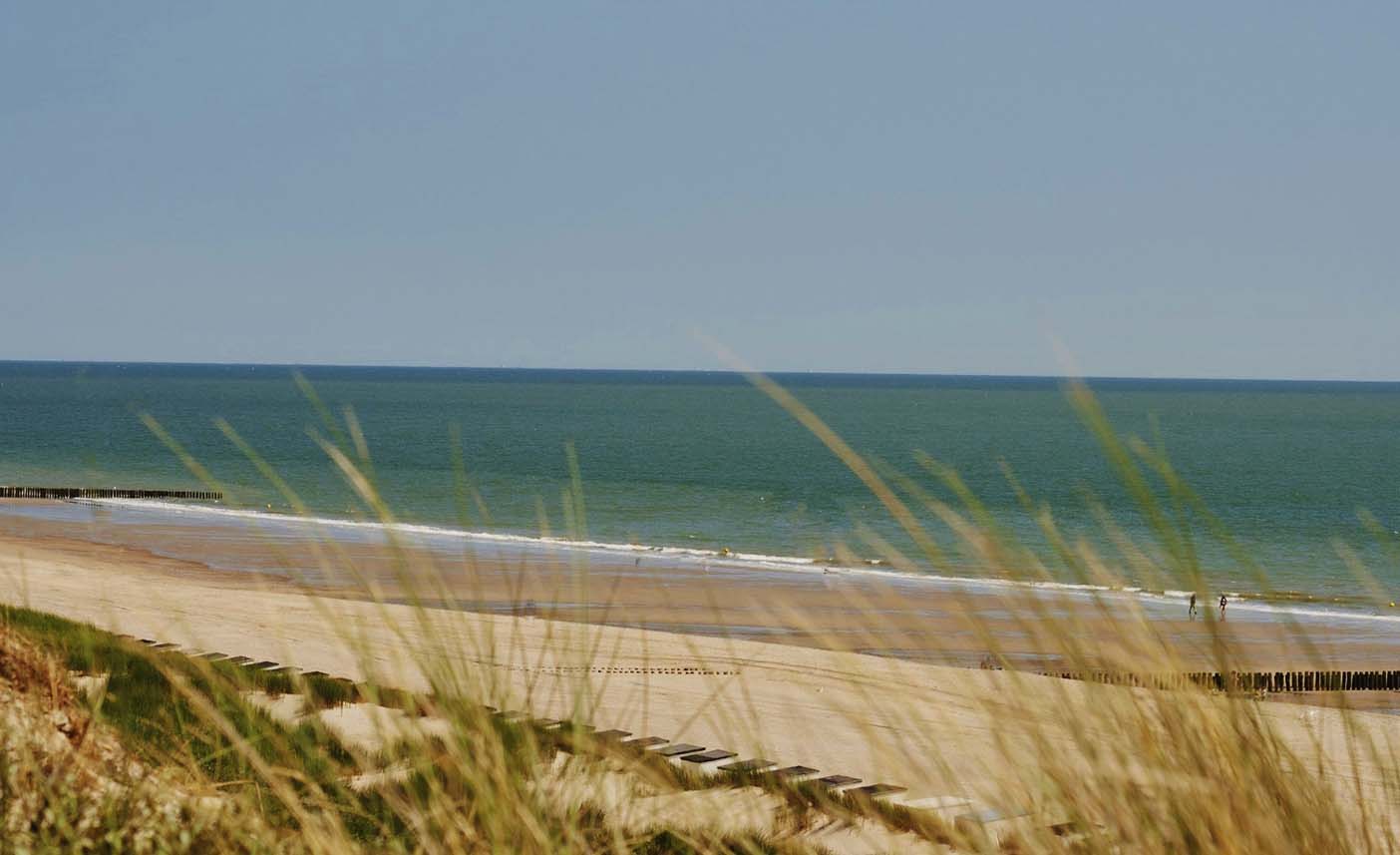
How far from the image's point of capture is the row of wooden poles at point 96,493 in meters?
40.3

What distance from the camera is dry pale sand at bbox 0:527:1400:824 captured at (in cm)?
290

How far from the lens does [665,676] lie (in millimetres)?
13188

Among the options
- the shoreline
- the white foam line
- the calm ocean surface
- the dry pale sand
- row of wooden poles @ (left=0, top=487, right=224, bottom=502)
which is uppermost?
the calm ocean surface

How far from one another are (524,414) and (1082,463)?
69.3m

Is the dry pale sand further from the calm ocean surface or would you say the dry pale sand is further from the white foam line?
the white foam line

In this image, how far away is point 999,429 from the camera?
367 feet

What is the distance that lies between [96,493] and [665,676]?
33.6 meters

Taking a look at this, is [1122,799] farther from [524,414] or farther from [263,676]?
[524,414]

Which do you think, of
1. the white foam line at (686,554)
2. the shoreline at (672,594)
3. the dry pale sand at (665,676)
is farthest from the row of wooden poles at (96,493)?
the dry pale sand at (665,676)

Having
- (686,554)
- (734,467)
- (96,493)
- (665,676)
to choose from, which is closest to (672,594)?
(686,554)

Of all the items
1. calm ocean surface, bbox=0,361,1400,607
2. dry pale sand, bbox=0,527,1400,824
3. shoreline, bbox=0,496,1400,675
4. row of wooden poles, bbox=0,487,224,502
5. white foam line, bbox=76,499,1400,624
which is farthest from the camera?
row of wooden poles, bbox=0,487,224,502

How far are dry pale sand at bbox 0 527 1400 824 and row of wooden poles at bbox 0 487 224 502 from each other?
1890cm

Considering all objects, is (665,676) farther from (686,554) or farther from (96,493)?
(96,493)

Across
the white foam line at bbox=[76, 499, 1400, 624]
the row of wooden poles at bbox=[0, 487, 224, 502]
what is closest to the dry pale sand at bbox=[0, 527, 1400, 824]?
the white foam line at bbox=[76, 499, 1400, 624]
